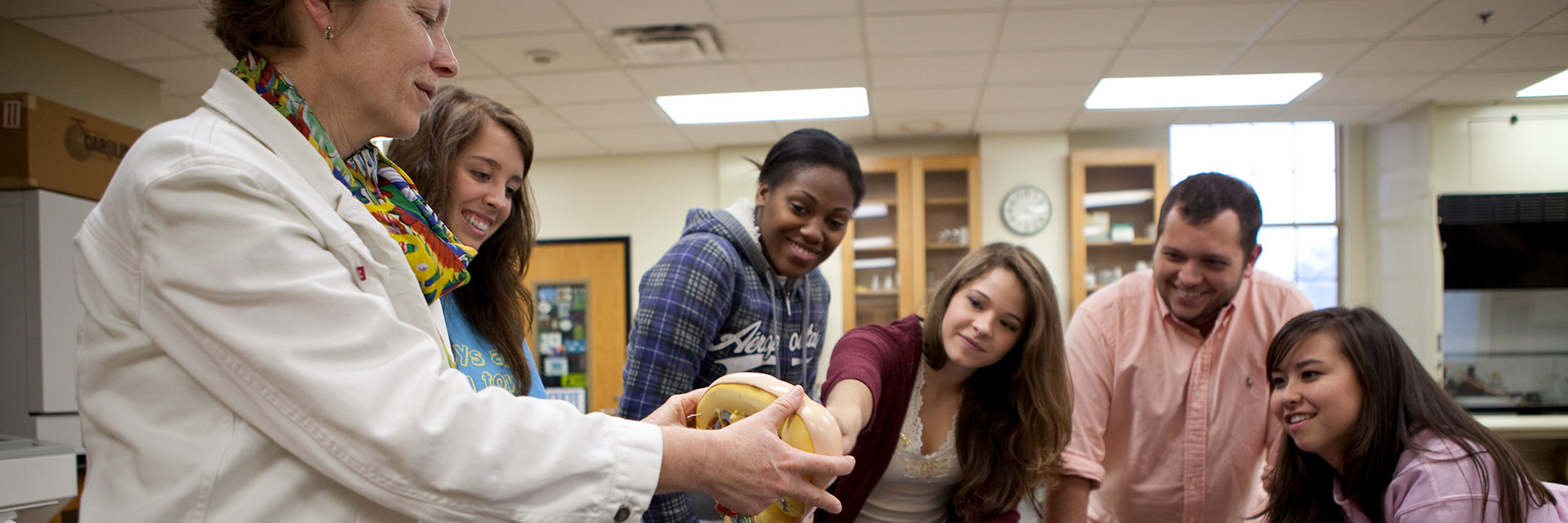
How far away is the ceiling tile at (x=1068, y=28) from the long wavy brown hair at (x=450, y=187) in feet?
8.84

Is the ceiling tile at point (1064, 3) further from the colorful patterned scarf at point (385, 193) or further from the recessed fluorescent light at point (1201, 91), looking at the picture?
the colorful patterned scarf at point (385, 193)

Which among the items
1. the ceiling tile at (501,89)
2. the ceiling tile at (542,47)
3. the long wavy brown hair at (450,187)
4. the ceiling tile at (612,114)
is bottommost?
the long wavy brown hair at (450,187)

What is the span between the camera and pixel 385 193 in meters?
1.02

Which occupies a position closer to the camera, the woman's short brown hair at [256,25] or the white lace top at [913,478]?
the woman's short brown hair at [256,25]

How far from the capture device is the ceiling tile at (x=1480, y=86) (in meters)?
4.51

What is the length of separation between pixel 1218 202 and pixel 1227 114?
413 centimetres

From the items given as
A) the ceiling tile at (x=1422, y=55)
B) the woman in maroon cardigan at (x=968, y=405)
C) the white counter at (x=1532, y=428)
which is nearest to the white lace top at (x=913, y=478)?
the woman in maroon cardigan at (x=968, y=405)

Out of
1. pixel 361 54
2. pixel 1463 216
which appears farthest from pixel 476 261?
pixel 1463 216

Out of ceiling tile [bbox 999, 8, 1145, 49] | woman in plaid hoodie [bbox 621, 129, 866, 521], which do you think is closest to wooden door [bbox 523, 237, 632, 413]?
ceiling tile [bbox 999, 8, 1145, 49]

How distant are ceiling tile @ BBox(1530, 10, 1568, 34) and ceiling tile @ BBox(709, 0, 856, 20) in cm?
328

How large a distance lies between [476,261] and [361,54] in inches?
28.4

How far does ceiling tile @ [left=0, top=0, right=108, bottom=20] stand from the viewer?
3.29 meters

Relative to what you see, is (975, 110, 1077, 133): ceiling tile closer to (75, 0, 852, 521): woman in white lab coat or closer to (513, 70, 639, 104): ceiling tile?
(513, 70, 639, 104): ceiling tile

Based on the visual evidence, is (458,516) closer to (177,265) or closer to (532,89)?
(177,265)
